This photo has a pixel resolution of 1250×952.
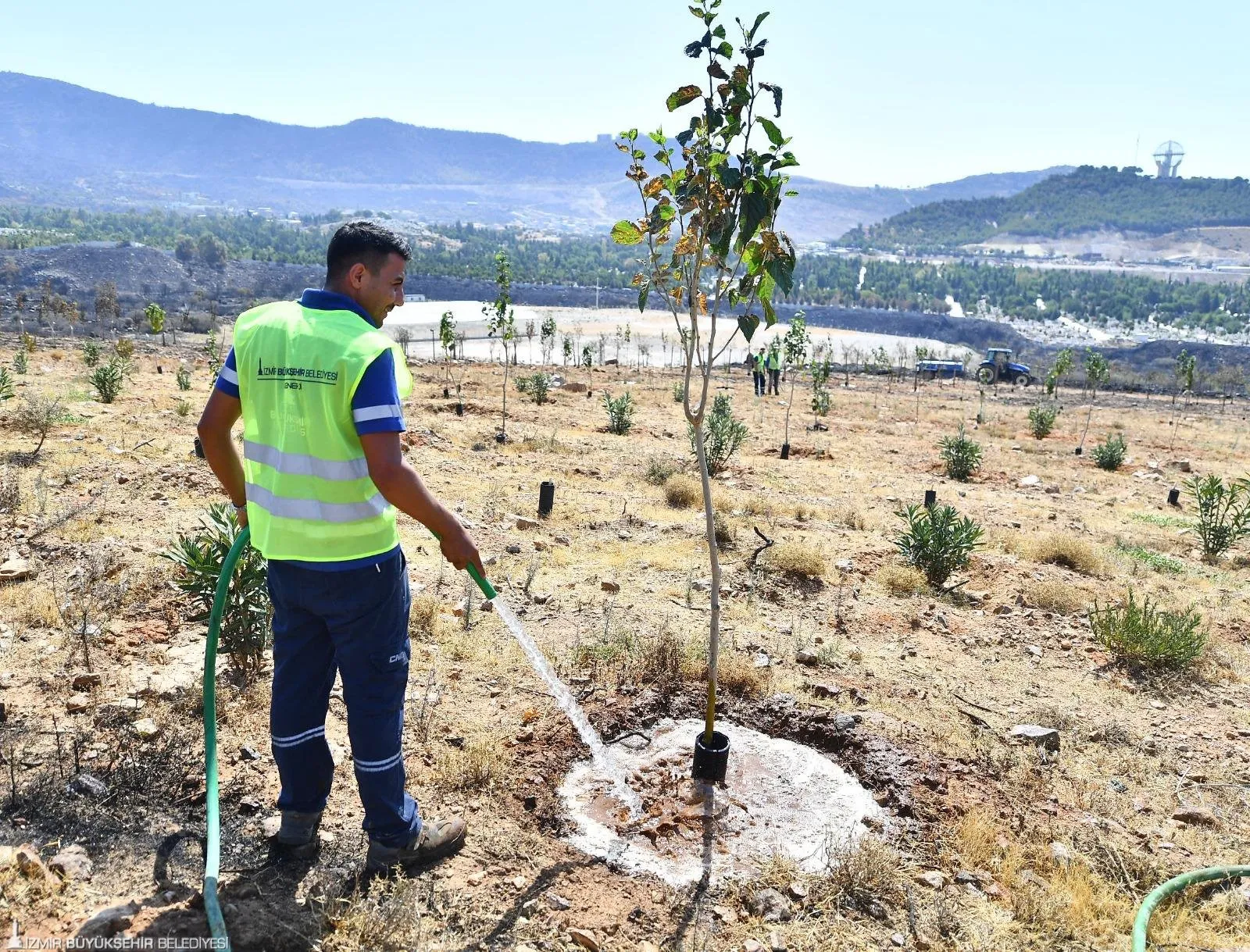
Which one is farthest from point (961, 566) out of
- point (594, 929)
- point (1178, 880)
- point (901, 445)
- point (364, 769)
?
point (901, 445)

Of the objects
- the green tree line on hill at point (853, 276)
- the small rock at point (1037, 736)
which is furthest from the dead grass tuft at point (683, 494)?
the green tree line on hill at point (853, 276)

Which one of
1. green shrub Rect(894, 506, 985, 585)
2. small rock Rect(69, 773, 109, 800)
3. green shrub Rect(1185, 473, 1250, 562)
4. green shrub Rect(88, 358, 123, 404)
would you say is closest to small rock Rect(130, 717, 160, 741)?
small rock Rect(69, 773, 109, 800)

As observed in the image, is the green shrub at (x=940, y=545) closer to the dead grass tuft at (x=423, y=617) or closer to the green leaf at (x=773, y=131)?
the dead grass tuft at (x=423, y=617)

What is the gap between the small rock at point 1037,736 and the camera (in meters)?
4.64

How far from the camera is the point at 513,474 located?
36.7 ft

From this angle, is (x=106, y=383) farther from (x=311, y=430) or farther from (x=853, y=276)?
(x=853, y=276)

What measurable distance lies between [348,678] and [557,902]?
3.72ft

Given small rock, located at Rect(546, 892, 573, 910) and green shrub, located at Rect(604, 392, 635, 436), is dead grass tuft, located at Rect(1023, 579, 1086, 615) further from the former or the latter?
green shrub, located at Rect(604, 392, 635, 436)

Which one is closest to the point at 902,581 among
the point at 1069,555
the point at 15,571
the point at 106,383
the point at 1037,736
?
the point at 1069,555

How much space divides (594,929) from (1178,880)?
2.29 m

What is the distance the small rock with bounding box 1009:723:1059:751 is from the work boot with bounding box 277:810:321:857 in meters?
3.72

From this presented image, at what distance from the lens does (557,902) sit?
121 inches

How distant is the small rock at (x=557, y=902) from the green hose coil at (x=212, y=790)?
1088mm

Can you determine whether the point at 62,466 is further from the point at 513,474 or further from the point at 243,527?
the point at 243,527
